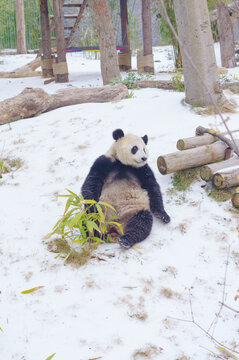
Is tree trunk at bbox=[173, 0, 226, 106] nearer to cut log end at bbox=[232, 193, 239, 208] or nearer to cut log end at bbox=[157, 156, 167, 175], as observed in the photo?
cut log end at bbox=[157, 156, 167, 175]

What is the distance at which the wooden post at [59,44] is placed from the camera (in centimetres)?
889

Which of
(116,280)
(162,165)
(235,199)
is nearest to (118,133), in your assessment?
(162,165)

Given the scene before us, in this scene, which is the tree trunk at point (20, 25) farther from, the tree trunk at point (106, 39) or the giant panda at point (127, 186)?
the giant panda at point (127, 186)

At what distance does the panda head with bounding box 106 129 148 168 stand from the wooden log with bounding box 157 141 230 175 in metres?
0.47

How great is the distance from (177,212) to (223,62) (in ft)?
26.3

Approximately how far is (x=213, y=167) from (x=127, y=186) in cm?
90

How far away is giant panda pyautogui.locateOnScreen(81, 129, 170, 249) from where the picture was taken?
10.5 ft

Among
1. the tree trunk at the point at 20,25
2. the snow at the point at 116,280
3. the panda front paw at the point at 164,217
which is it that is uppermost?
the tree trunk at the point at 20,25

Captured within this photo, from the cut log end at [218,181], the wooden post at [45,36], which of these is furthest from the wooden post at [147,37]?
the cut log end at [218,181]

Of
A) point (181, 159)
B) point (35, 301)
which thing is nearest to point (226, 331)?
point (35, 301)

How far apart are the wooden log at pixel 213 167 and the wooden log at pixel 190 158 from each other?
15cm

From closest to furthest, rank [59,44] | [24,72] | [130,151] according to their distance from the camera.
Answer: [130,151] → [59,44] → [24,72]

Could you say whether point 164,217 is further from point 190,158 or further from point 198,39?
point 198,39

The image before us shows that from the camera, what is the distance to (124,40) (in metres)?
10.4
